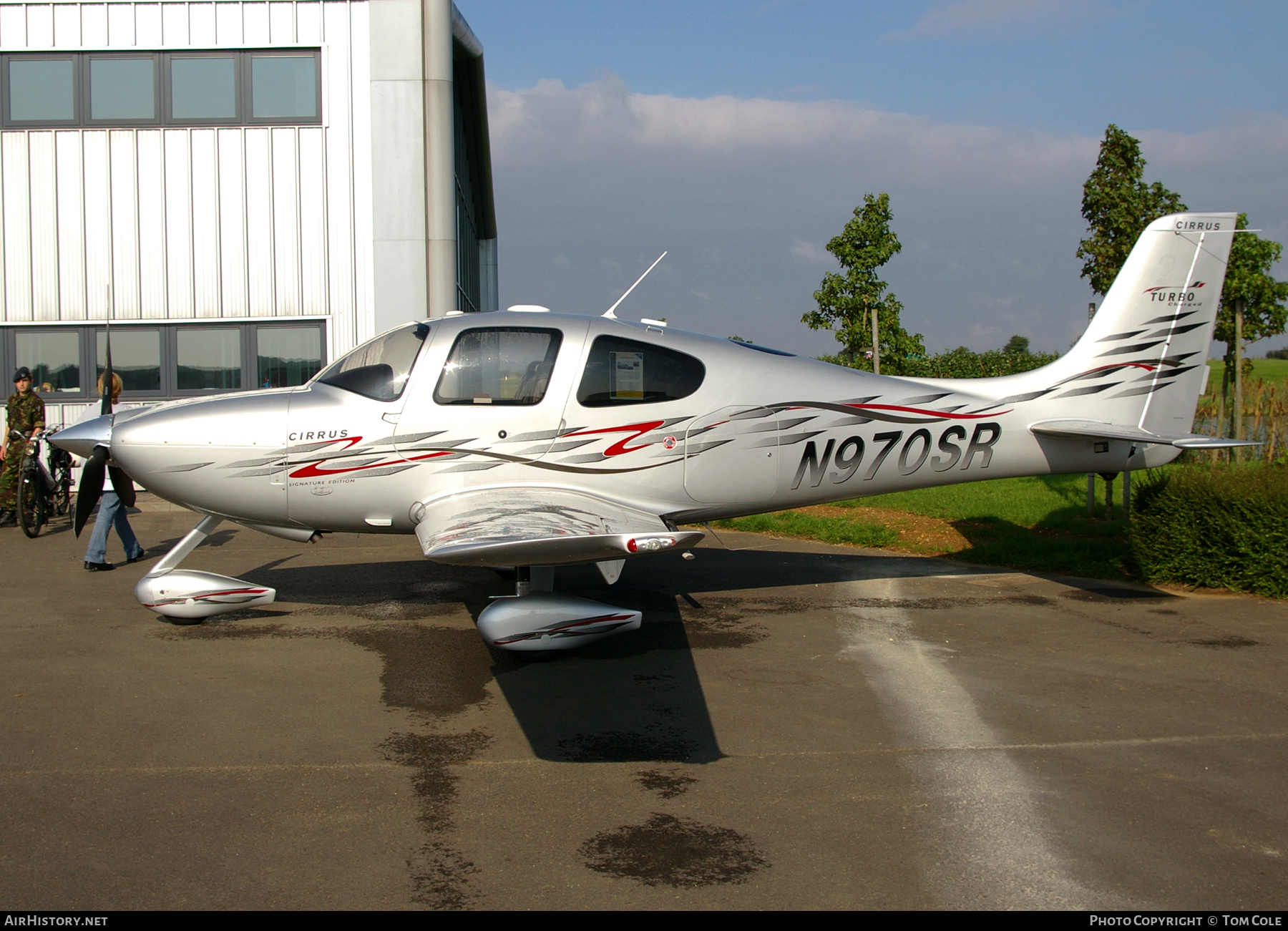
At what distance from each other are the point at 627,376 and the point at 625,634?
78.0 inches

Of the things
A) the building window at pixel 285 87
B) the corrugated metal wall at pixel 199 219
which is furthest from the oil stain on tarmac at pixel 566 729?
the building window at pixel 285 87

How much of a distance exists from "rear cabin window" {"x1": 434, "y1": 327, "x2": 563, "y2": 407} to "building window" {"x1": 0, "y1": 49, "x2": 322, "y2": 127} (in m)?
10.7

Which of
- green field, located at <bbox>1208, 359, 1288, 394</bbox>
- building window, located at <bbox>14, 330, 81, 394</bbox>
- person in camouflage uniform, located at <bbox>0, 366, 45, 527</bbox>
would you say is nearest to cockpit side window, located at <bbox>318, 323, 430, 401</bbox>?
person in camouflage uniform, located at <bbox>0, 366, 45, 527</bbox>

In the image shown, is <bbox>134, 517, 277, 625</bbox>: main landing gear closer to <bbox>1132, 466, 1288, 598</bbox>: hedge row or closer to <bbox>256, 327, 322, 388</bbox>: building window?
<bbox>1132, 466, 1288, 598</bbox>: hedge row

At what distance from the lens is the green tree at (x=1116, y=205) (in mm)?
15273

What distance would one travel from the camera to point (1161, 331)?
8031 mm

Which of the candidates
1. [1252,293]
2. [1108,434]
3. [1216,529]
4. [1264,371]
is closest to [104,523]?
[1108,434]

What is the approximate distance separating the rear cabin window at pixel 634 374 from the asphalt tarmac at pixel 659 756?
1815 millimetres

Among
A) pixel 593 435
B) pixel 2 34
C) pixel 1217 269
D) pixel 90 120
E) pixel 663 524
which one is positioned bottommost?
pixel 663 524

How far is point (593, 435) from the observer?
6.66 m
